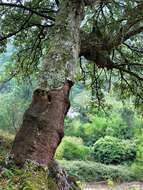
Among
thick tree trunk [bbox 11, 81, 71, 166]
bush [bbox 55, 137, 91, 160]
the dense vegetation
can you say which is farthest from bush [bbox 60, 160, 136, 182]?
thick tree trunk [bbox 11, 81, 71, 166]

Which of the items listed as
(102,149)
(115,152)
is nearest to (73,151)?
(102,149)

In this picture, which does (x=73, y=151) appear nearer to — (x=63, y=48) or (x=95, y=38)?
(x=95, y=38)

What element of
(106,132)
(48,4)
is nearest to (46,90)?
(48,4)

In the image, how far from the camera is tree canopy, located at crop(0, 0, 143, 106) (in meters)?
8.42

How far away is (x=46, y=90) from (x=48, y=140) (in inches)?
28.8

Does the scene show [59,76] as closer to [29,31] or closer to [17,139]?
[17,139]

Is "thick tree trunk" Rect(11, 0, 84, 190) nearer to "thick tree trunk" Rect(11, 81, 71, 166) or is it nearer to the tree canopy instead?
"thick tree trunk" Rect(11, 81, 71, 166)

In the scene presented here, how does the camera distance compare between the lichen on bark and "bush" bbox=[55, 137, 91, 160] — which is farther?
"bush" bbox=[55, 137, 91, 160]

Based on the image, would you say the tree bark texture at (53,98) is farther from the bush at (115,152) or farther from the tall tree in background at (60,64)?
the bush at (115,152)

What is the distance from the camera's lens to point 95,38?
8.40m

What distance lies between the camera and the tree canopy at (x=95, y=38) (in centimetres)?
842

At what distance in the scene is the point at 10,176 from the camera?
5387 mm

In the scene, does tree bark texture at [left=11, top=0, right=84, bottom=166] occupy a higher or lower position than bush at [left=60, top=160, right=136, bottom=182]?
higher

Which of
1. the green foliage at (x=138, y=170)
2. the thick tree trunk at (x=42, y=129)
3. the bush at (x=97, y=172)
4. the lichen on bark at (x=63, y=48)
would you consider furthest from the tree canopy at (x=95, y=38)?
the green foliage at (x=138, y=170)
